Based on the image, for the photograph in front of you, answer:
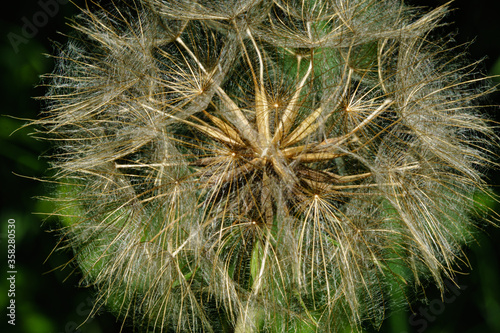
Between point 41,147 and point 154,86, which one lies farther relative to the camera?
point 41,147

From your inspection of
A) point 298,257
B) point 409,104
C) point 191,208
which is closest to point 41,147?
point 191,208

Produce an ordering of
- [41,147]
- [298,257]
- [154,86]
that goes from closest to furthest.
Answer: [298,257] < [154,86] < [41,147]

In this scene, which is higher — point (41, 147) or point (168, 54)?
point (41, 147)

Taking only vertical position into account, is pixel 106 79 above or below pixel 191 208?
above

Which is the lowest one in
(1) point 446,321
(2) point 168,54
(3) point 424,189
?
(1) point 446,321

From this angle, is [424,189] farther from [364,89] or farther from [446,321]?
[446,321]

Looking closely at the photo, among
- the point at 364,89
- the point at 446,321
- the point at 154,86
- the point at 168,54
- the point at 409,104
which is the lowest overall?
the point at 446,321

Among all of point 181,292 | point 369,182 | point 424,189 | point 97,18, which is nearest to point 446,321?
point 424,189

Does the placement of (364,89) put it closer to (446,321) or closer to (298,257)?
(298,257)

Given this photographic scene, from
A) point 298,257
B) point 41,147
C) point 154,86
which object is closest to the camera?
point 298,257
